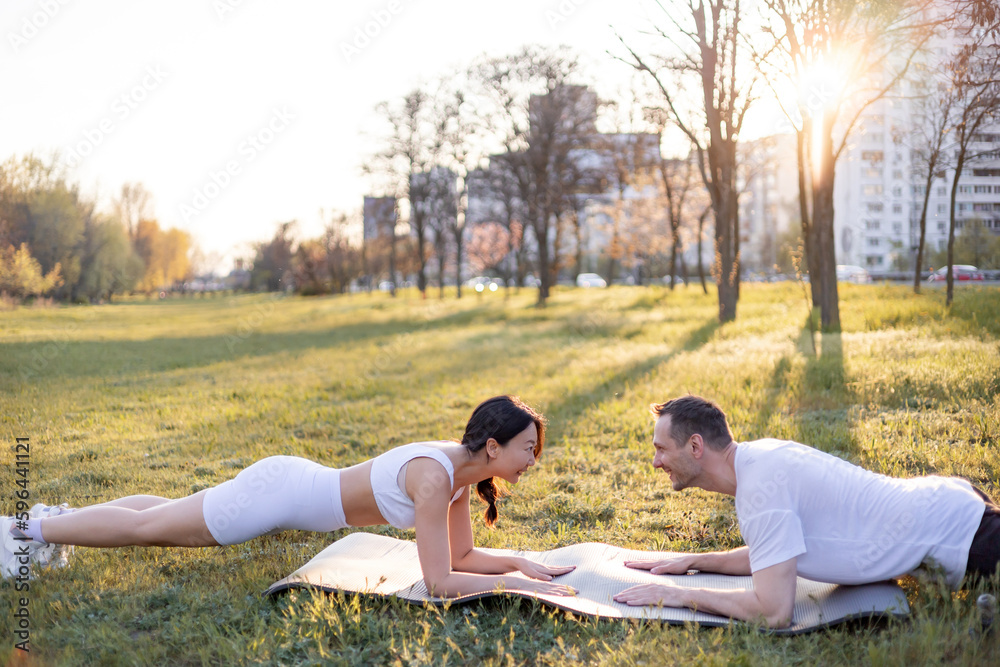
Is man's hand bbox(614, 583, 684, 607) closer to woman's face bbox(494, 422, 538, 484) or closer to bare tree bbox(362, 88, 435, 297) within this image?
woman's face bbox(494, 422, 538, 484)

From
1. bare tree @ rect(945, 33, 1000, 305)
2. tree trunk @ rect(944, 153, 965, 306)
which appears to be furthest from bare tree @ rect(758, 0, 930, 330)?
tree trunk @ rect(944, 153, 965, 306)

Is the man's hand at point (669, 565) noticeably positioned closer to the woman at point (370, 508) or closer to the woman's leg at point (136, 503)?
the woman at point (370, 508)

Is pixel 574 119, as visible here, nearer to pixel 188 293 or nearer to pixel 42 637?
pixel 42 637

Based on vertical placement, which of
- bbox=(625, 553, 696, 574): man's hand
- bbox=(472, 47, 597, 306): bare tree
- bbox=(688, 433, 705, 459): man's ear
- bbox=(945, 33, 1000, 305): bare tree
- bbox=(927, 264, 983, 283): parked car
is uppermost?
bbox=(472, 47, 597, 306): bare tree

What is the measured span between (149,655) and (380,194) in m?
36.4

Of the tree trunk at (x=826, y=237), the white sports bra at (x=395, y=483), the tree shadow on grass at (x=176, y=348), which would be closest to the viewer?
the white sports bra at (x=395, y=483)

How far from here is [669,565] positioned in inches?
153

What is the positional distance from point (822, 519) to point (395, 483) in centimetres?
200

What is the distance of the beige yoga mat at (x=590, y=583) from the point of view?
125 inches

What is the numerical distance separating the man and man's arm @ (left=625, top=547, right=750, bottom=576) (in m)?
0.66

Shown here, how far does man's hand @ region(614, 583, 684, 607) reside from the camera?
3326 mm

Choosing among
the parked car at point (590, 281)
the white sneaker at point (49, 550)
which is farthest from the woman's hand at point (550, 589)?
the parked car at point (590, 281)

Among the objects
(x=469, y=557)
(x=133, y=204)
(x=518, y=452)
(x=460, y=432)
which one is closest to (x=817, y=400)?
(x=460, y=432)

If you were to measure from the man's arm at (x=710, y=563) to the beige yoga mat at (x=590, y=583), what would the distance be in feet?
0.13
